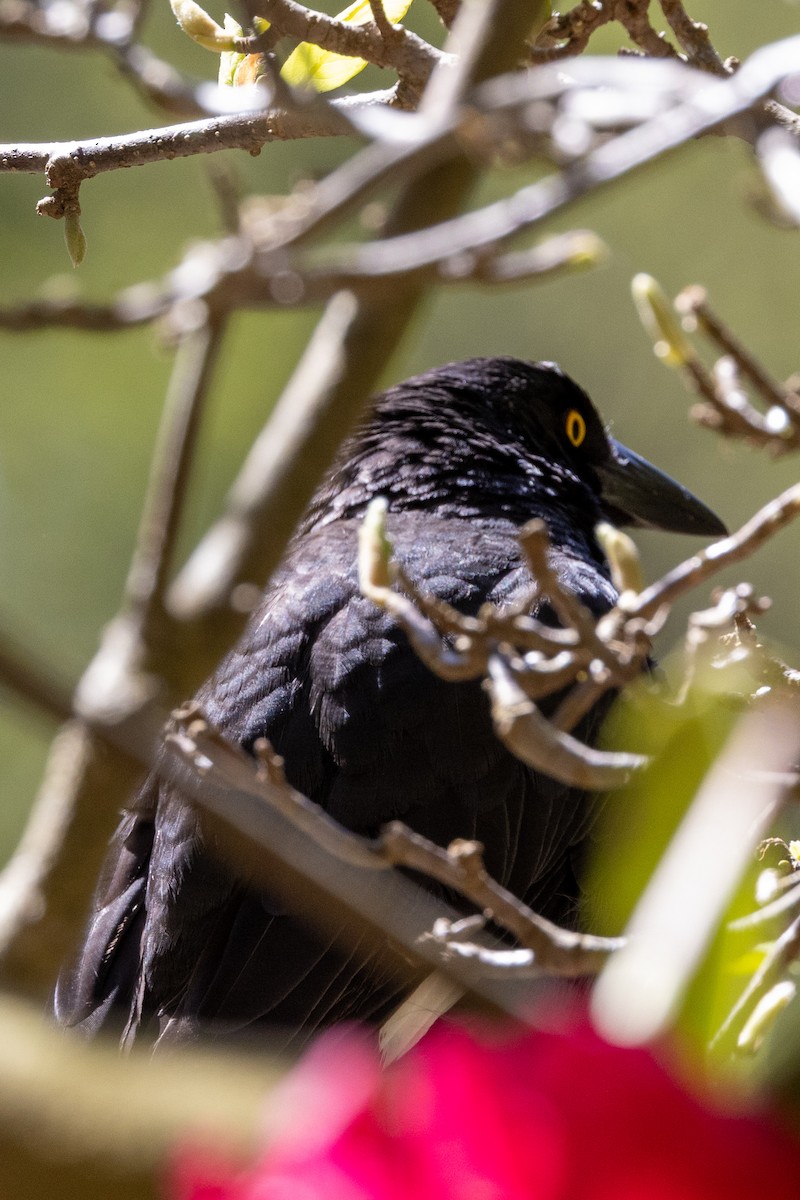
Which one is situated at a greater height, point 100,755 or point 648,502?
point 100,755

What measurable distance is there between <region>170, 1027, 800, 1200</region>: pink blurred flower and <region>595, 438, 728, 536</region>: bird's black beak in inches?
86.8

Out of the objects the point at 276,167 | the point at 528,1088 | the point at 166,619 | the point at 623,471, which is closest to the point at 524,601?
the point at 166,619

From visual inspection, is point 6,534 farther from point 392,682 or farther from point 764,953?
point 764,953

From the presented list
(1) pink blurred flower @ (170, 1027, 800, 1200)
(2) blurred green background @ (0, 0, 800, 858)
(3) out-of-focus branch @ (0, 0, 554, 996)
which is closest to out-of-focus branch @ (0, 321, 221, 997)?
(3) out-of-focus branch @ (0, 0, 554, 996)

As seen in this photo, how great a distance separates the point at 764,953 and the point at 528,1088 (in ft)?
1.65

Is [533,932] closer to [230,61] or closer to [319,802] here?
[319,802]

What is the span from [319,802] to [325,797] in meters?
0.01

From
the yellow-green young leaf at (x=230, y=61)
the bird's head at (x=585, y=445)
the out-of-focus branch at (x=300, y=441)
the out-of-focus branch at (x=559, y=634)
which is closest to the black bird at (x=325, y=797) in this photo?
the bird's head at (x=585, y=445)

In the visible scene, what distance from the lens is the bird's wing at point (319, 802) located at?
1778mm

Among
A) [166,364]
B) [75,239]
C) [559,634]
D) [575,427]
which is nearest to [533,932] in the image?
[559,634]

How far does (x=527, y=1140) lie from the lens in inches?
16.3

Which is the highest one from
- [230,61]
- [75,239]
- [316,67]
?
[316,67]

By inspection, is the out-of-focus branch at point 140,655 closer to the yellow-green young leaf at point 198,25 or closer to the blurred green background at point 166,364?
the yellow-green young leaf at point 198,25

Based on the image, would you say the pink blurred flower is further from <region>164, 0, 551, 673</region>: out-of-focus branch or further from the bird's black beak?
the bird's black beak
